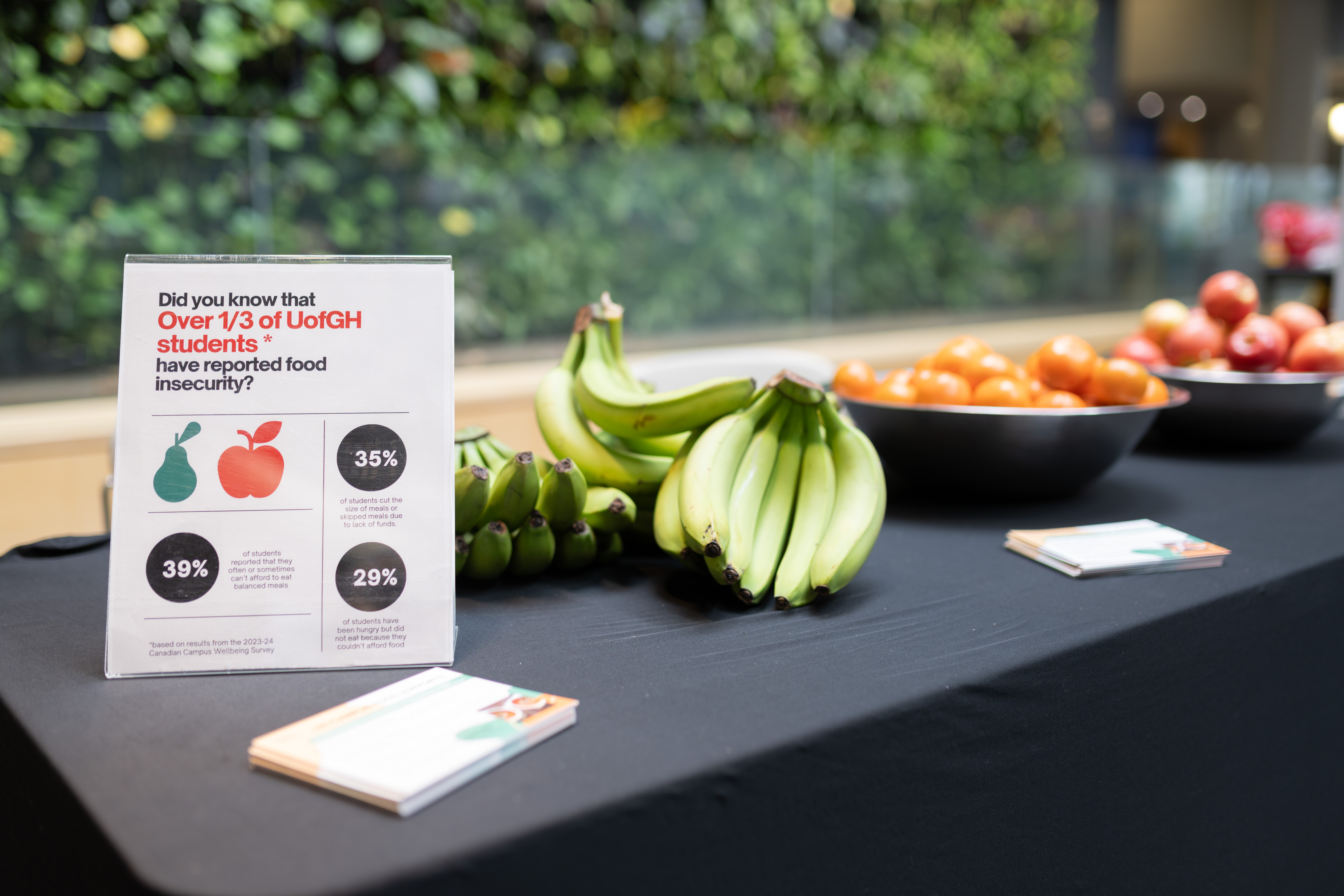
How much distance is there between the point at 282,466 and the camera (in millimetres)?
811

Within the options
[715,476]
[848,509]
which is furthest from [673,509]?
[848,509]

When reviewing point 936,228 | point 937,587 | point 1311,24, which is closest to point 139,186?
point 937,587

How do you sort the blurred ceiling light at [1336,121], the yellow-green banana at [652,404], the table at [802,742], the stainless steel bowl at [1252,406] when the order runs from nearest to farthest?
the table at [802,742] → the yellow-green banana at [652,404] → the stainless steel bowl at [1252,406] → the blurred ceiling light at [1336,121]

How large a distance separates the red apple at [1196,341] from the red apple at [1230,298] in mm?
17

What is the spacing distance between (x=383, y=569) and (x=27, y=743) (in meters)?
0.26

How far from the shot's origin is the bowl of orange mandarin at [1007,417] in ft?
3.97

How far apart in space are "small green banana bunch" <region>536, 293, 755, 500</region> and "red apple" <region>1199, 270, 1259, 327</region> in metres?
0.99

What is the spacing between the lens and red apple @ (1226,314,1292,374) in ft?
5.08

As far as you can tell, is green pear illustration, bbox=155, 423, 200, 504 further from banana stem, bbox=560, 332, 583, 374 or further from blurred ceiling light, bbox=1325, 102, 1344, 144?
blurred ceiling light, bbox=1325, 102, 1344, 144

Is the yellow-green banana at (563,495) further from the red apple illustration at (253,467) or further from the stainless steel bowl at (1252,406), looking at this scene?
the stainless steel bowl at (1252,406)

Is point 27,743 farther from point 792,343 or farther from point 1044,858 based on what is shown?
point 792,343

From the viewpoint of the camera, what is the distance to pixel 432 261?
0.84 meters

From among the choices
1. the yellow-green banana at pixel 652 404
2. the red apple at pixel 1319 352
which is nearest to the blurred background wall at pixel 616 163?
the yellow-green banana at pixel 652 404

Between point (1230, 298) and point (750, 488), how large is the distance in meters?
1.05
